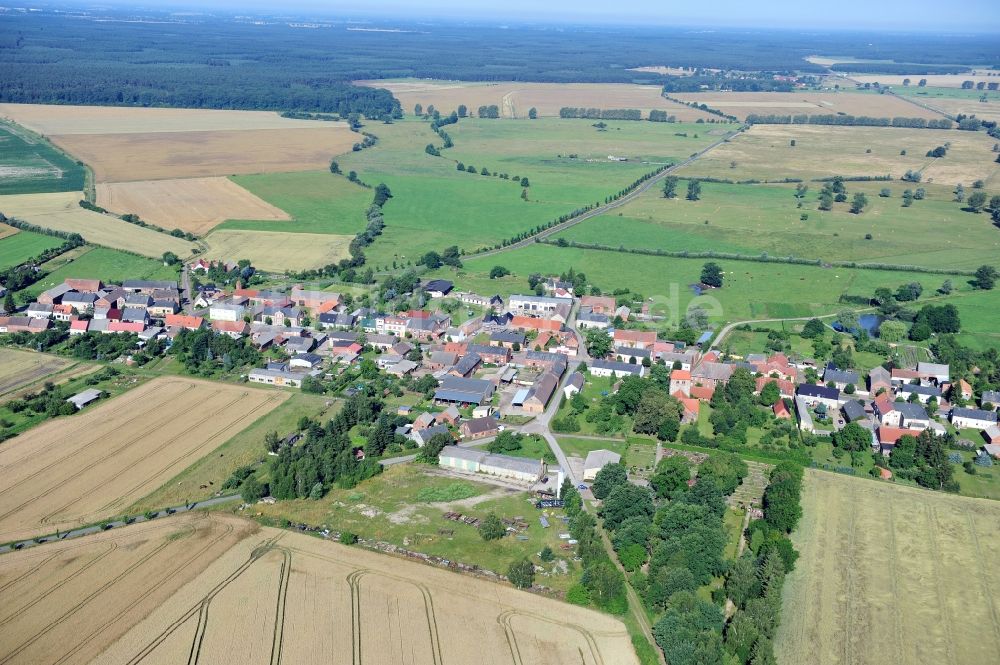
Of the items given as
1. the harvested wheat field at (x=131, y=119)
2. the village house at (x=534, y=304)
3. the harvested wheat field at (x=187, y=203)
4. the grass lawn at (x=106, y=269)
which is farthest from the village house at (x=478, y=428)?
the harvested wheat field at (x=131, y=119)

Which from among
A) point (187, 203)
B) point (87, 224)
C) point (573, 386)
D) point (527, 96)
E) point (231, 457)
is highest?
point (527, 96)

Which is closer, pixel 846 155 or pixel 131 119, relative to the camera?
pixel 846 155

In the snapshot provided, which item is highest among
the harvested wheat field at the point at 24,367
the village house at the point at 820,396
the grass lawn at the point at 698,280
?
the grass lawn at the point at 698,280

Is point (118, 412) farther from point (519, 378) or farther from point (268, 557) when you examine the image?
point (519, 378)

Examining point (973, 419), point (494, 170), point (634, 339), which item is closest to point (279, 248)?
point (634, 339)

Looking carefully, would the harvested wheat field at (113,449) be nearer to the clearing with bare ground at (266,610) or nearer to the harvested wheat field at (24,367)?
the clearing with bare ground at (266,610)

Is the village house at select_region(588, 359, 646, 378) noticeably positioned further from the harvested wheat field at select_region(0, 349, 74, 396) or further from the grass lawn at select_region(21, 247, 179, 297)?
the grass lawn at select_region(21, 247, 179, 297)

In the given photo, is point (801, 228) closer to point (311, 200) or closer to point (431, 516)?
point (311, 200)
